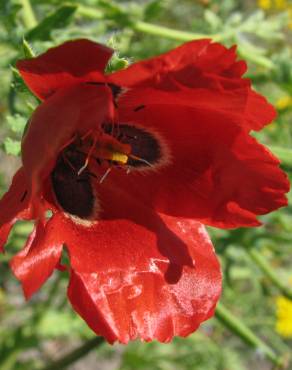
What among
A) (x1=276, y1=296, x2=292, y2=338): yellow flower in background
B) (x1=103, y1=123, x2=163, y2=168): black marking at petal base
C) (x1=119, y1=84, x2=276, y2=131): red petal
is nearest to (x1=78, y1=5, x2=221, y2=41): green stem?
(x1=103, y1=123, x2=163, y2=168): black marking at petal base

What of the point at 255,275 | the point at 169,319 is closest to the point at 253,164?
the point at 169,319

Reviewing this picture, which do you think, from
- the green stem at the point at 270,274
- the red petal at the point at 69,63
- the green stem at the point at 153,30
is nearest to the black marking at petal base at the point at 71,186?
the red petal at the point at 69,63

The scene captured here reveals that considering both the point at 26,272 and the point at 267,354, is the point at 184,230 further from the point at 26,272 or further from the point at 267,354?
the point at 267,354

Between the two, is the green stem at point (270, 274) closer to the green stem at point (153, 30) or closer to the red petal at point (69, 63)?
the green stem at point (153, 30)

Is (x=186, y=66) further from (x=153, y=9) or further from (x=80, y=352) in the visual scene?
(x=80, y=352)

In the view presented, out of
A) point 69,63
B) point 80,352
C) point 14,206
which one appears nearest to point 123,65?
point 69,63

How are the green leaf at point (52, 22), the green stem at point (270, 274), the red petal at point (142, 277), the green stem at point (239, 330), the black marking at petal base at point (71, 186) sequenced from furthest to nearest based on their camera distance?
the green stem at point (270, 274) < the green stem at point (239, 330) < the green leaf at point (52, 22) < the black marking at petal base at point (71, 186) < the red petal at point (142, 277)

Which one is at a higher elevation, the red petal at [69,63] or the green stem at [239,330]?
the red petal at [69,63]
